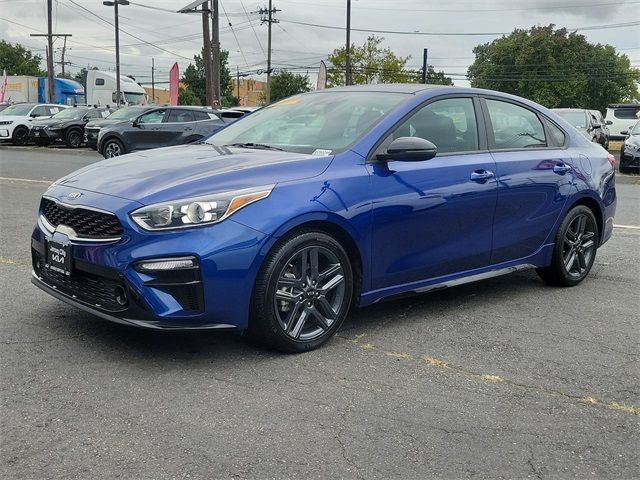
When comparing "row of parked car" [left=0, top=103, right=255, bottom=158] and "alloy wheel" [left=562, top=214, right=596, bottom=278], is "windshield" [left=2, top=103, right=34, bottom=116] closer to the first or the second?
"row of parked car" [left=0, top=103, right=255, bottom=158]

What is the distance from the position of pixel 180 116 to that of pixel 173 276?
16543mm

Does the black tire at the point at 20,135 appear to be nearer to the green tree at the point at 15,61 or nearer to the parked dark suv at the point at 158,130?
the parked dark suv at the point at 158,130

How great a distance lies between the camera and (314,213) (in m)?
3.82

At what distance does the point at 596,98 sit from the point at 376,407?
8785cm

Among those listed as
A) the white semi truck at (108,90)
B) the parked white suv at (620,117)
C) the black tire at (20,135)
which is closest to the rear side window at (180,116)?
the black tire at (20,135)

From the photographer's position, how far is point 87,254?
11.9 ft

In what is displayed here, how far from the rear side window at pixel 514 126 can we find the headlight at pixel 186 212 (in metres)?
2.33

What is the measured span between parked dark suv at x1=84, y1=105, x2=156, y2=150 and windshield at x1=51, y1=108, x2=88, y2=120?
234 cm

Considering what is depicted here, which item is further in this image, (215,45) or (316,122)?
(215,45)

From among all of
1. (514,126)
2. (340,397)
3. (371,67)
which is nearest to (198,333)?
(340,397)

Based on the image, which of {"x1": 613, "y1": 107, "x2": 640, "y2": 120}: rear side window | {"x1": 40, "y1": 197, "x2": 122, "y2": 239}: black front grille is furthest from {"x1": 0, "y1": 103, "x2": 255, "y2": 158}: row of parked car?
{"x1": 613, "y1": 107, "x2": 640, "y2": 120}: rear side window

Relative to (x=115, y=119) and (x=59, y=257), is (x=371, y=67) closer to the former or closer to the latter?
(x=115, y=119)

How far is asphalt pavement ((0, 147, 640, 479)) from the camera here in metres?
2.78

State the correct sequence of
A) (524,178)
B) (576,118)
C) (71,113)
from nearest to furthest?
1. (524,178)
2. (576,118)
3. (71,113)
